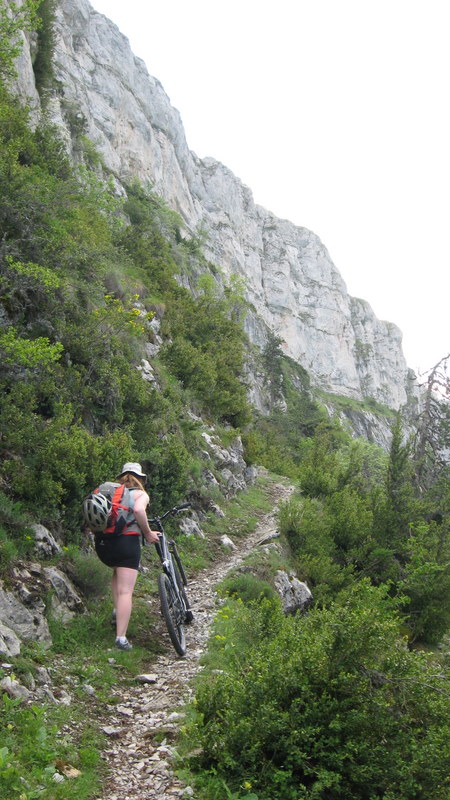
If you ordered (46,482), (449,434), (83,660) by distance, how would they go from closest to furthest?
(83,660) < (46,482) < (449,434)

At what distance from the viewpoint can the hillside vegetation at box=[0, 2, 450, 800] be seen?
3475mm

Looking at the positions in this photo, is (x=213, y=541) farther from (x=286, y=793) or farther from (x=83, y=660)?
(x=286, y=793)

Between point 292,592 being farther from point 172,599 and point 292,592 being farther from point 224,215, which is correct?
point 224,215

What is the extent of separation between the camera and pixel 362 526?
44.9 ft

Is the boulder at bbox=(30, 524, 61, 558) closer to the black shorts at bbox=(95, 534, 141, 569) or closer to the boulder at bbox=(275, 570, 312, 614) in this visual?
the black shorts at bbox=(95, 534, 141, 569)

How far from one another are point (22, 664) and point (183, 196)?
2864 inches

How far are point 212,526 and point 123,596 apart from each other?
22.8ft

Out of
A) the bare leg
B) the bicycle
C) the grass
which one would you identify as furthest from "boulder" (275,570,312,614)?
the bare leg

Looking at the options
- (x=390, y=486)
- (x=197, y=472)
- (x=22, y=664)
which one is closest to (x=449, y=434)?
(x=390, y=486)

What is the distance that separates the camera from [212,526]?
12.3 m

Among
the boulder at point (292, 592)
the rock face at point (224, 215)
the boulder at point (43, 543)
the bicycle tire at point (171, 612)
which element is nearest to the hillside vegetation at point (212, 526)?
the boulder at point (43, 543)

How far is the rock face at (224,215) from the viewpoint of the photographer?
4791 centimetres

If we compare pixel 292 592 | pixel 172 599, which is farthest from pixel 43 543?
pixel 292 592

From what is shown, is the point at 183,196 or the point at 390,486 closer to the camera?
the point at 390,486
